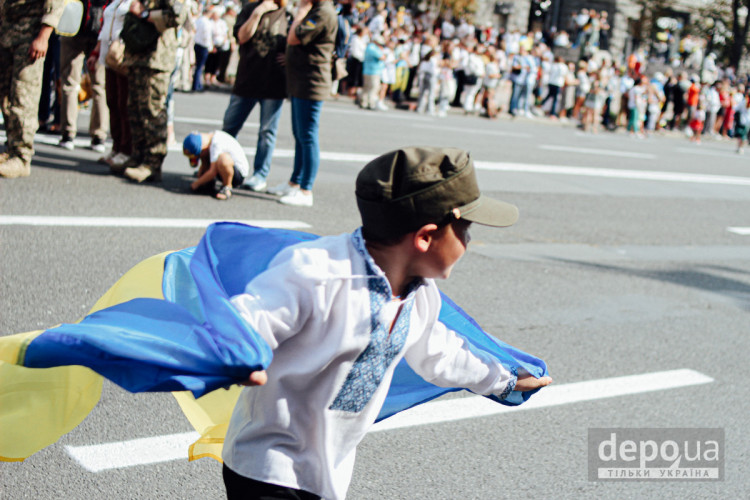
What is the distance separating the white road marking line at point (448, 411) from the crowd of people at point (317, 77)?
4084mm

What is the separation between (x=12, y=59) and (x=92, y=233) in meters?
2.15

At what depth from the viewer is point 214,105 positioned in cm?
1550

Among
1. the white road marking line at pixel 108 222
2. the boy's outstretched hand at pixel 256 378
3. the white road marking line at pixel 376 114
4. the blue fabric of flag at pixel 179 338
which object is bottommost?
the white road marking line at pixel 108 222

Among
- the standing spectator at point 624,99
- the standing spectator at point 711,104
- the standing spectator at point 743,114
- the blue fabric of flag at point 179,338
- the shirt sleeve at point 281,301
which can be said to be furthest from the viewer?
the standing spectator at point 711,104

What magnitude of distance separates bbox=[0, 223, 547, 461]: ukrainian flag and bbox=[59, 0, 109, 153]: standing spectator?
690 cm

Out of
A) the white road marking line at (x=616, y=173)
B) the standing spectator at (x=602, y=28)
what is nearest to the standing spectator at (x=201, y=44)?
the white road marking line at (x=616, y=173)

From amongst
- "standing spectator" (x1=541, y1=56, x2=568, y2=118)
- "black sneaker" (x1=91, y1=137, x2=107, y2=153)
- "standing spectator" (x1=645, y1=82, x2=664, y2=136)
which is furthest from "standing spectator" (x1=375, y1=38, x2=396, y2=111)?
"black sneaker" (x1=91, y1=137, x2=107, y2=153)

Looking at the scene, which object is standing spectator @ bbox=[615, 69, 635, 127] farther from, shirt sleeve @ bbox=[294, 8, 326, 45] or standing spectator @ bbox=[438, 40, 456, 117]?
shirt sleeve @ bbox=[294, 8, 326, 45]

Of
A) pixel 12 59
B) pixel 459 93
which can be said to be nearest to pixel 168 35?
pixel 12 59

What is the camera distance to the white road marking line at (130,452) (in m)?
3.25

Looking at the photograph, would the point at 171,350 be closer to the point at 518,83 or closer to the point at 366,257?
the point at 366,257

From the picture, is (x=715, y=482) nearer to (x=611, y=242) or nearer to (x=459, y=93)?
(x=611, y=242)

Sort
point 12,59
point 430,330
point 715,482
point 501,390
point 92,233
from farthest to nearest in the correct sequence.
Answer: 1. point 12,59
2. point 92,233
3. point 715,482
4. point 501,390
5. point 430,330

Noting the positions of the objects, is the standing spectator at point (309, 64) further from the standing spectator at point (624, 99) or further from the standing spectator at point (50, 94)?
the standing spectator at point (624, 99)
